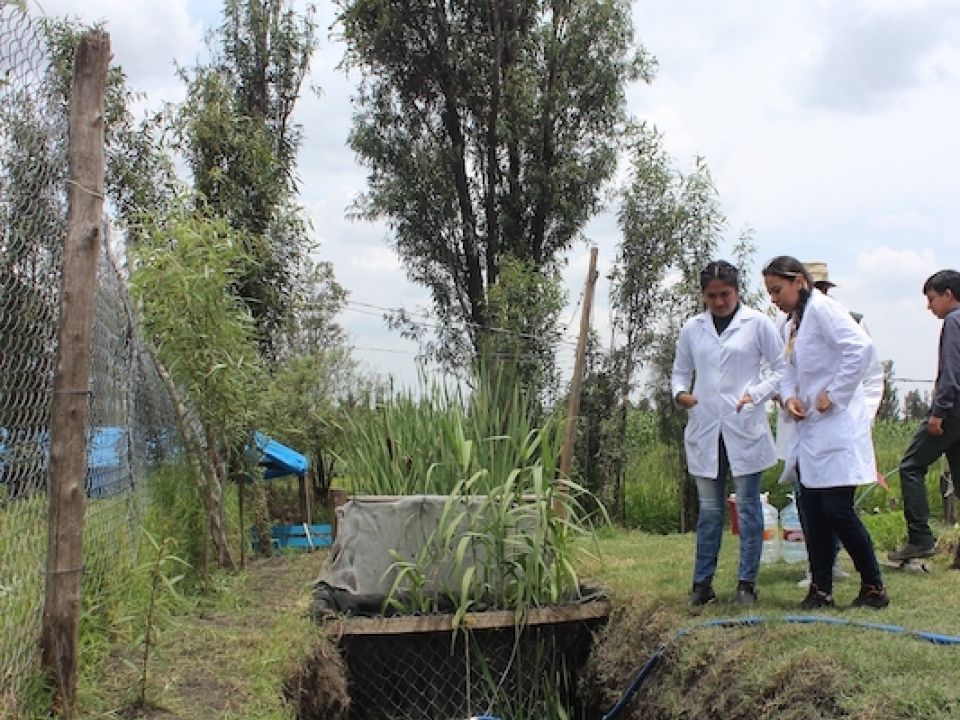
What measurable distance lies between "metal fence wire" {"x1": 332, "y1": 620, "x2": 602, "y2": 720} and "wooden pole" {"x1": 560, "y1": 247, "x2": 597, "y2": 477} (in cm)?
159

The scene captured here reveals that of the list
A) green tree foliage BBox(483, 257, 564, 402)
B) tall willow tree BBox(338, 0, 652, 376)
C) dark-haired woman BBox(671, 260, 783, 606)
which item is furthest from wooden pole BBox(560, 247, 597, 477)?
tall willow tree BBox(338, 0, 652, 376)

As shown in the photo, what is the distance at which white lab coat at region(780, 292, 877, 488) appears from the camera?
13.5ft

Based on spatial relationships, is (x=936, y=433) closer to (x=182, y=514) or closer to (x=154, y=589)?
(x=154, y=589)

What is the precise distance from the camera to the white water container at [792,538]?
5.85m

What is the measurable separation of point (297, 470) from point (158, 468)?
10.2ft

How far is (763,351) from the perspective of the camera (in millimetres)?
4578

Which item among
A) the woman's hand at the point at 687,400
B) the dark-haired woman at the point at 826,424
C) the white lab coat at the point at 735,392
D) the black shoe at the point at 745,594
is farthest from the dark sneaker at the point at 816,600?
the woman's hand at the point at 687,400

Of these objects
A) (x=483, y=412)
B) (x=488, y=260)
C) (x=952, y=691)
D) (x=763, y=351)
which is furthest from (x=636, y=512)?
(x=952, y=691)

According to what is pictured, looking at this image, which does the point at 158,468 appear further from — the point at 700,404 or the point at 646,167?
the point at 646,167

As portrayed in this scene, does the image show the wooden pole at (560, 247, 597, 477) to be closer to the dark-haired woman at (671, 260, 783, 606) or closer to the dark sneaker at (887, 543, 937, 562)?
the dark-haired woman at (671, 260, 783, 606)

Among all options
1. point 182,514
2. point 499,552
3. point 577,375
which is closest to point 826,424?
point 499,552

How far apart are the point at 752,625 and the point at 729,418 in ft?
3.08

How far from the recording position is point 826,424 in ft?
13.8

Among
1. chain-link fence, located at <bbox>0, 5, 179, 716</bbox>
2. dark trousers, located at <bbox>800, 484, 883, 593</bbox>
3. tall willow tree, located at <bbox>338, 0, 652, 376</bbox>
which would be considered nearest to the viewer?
chain-link fence, located at <bbox>0, 5, 179, 716</bbox>
